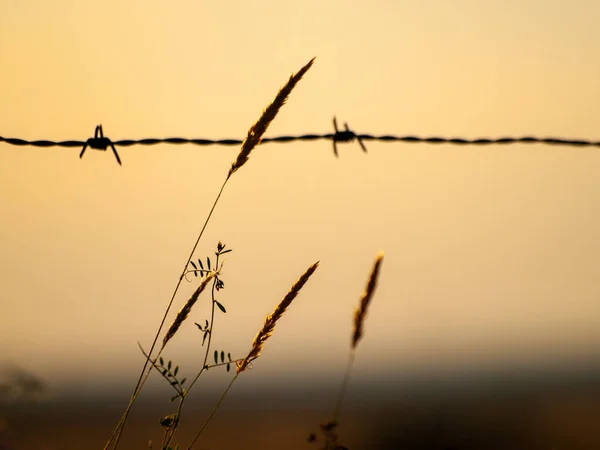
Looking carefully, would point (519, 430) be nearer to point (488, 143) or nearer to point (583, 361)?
point (488, 143)

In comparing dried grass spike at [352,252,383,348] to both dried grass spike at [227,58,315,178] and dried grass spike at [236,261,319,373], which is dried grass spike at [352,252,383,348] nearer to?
dried grass spike at [236,261,319,373]

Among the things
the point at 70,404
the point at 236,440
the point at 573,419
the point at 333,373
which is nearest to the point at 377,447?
the point at 236,440

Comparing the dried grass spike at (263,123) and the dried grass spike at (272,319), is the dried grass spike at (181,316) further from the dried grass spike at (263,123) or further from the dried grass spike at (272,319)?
the dried grass spike at (263,123)

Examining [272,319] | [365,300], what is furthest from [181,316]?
[365,300]

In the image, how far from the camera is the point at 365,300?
2732mm

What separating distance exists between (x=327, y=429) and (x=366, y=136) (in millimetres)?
1187

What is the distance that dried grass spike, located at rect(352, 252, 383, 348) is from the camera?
8.95 ft

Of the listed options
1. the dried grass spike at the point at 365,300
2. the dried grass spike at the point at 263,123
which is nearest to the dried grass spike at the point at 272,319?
the dried grass spike at the point at 365,300

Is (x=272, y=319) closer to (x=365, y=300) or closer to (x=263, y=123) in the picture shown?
(x=365, y=300)

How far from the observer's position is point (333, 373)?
156 metres

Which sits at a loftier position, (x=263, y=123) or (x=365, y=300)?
(x=263, y=123)

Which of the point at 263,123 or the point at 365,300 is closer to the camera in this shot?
the point at 365,300

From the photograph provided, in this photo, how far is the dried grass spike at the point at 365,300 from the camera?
273 cm

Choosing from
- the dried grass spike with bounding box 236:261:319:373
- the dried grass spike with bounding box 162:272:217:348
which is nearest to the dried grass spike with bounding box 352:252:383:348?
the dried grass spike with bounding box 236:261:319:373
